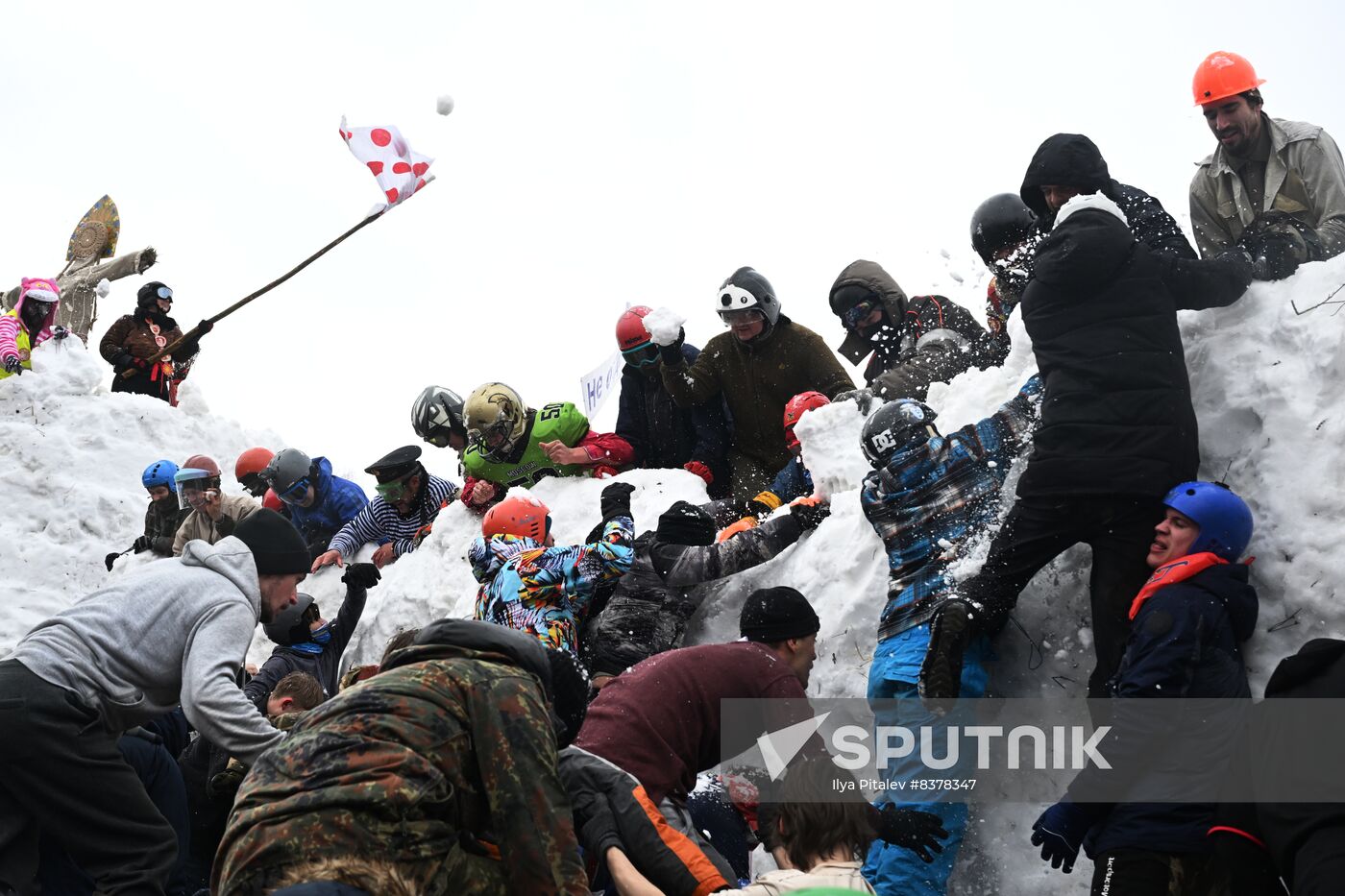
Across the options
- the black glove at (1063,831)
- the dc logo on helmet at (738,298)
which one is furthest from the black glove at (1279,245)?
the dc logo on helmet at (738,298)

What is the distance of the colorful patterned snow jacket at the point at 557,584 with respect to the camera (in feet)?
21.0

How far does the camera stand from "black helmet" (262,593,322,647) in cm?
685

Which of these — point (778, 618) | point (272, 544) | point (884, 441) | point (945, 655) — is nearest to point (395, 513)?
point (272, 544)

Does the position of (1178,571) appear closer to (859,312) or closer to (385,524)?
(859,312)

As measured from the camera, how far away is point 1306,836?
3.31m

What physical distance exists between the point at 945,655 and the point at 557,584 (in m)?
2.31

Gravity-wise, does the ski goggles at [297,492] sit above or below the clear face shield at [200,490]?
below

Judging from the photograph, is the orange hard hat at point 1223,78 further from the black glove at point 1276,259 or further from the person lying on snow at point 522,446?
the person lying on snow at point 522,446

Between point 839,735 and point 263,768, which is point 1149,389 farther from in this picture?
point 263,768

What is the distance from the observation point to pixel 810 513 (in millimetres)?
6441

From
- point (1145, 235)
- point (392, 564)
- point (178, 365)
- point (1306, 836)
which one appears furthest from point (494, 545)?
point (178, 365)

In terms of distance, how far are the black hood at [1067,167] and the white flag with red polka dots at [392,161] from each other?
21.6ft

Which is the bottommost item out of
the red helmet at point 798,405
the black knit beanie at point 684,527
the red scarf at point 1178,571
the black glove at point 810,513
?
the red scarf at point 1178,571

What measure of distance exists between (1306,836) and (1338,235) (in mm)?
3372
